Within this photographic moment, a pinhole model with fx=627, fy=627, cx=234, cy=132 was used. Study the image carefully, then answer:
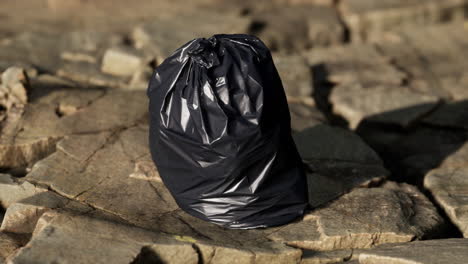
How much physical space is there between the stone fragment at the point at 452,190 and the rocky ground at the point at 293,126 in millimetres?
13

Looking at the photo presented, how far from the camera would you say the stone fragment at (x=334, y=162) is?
141 inches

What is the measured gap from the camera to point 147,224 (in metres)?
3.12

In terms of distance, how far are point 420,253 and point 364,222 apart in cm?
36

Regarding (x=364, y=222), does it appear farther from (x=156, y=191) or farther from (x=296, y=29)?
(x=296, y=29)

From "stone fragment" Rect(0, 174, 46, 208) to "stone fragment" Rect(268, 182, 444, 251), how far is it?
4.33ft

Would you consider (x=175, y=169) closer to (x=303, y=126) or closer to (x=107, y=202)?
(x=107, y=202)

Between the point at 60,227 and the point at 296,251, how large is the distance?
1.11m

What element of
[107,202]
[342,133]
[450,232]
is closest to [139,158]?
[107,202]

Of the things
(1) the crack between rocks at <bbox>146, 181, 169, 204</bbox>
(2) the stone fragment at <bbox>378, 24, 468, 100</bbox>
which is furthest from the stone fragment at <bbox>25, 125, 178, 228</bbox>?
(2) the stone fragment at <bbox>378, 24, 468, 100</bbox>

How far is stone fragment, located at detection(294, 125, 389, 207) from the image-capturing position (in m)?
3.58

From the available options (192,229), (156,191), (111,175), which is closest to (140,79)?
(111,175)

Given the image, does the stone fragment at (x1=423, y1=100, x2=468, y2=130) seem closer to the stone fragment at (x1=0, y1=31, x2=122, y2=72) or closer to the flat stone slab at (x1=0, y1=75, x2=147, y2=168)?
the flat stone slab at (x1=0, y1=75, x2=147, y2=168)

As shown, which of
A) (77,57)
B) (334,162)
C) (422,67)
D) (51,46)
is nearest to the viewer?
(334,162)

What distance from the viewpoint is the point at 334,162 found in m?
3.87
